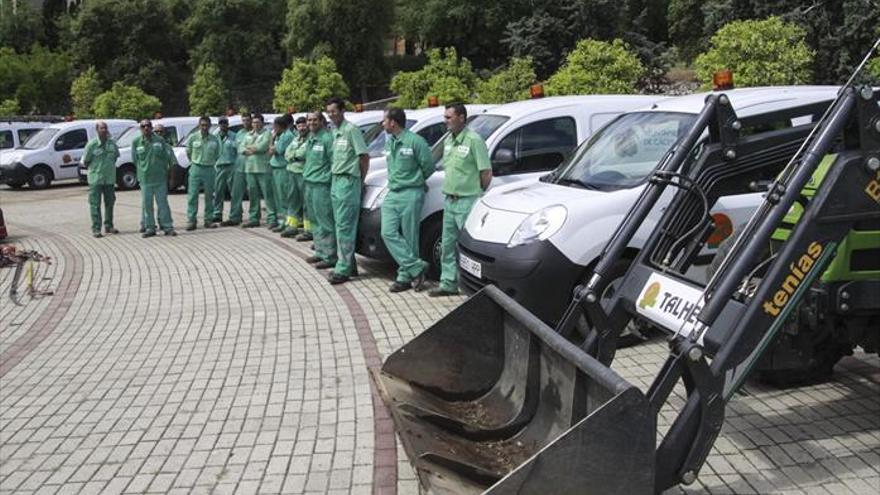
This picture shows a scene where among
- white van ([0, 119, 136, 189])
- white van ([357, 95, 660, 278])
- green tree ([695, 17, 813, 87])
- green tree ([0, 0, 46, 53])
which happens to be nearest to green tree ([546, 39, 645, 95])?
green tree ([695, 17, 813, 87])

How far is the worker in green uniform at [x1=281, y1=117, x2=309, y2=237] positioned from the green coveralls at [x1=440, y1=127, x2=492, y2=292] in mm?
3663

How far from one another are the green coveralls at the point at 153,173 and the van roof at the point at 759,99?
9.06 meters

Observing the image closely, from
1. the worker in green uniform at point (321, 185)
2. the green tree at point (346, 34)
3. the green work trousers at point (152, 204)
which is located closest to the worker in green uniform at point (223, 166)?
the green work trousers at point (152, 204)

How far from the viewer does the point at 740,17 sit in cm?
3186

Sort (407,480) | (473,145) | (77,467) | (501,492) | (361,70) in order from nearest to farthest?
(501,492)
(407,480)
(77,467)
(473,145)
(361,70)

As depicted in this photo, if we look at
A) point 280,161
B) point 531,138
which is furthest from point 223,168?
point 531,138

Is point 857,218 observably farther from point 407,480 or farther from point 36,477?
point 36,477

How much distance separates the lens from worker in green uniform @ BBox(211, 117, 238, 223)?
48.5 ft

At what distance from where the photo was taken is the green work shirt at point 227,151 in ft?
48.5

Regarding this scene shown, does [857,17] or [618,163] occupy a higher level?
[857,17]

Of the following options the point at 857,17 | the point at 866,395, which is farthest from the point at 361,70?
the point at 866,395

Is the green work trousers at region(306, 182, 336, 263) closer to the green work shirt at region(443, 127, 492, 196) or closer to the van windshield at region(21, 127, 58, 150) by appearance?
the green work shirt at region(443, 127, 492, 196)

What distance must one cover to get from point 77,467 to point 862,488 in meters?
4.13

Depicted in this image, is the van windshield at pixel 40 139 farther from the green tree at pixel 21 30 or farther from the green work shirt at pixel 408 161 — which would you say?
the green tree at pixel 21 30
